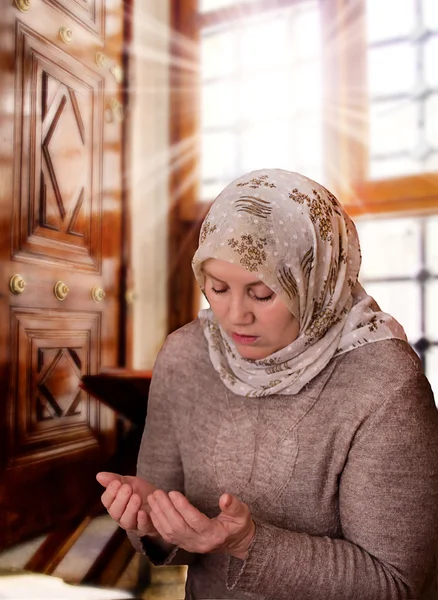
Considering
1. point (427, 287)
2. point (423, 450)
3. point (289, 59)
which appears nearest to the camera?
point (423, 450)

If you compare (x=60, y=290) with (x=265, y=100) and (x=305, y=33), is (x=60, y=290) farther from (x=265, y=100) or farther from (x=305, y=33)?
(x=305, y=33)

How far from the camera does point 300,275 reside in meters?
0.75

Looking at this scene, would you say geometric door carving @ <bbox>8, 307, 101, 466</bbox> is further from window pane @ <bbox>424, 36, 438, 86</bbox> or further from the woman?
window pane @ <bbox>424, 36, 438, 86</bbox>

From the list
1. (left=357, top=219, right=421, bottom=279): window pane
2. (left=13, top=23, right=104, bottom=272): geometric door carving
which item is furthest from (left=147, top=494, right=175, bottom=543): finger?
(left=357, top=219, right=421, bottom=279): window pane

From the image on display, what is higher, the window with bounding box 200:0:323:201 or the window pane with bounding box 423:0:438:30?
the window pane with bounding box 423:0:438:30

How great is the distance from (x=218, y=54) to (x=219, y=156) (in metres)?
0.28

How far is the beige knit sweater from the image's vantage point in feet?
2.30

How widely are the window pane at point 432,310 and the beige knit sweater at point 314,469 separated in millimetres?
456

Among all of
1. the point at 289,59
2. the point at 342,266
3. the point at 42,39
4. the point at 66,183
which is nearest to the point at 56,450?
the point at 66,183

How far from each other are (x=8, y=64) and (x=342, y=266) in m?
0.65

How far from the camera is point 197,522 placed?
616 mm

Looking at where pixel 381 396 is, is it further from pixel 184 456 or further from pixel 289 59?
pixel 289 59

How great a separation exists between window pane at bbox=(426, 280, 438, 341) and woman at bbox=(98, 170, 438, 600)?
0.43 metres

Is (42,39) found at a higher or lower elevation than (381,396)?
higher
